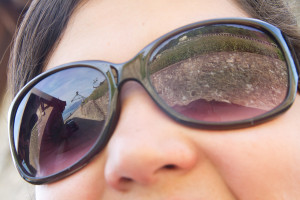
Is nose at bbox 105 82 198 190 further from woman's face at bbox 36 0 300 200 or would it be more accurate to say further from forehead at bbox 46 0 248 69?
forehead at bbox 46 0 248 69

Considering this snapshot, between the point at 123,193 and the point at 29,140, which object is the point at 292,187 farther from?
the point at 29,140

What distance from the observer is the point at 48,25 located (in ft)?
3.30

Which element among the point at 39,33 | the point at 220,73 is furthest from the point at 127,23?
the point at 39,33

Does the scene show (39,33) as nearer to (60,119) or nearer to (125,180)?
(60,119)

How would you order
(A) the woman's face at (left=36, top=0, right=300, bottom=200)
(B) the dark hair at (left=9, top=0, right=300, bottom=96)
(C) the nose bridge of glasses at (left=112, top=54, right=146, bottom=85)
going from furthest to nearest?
(B) the dark hair at (left=9, top=0, right=300, bottom=96), (C) the nose bridge of glasses at (left=112, top=54, right=146, bottom=85), (A) the woman's face at (left=36, top=0, right=300, bottom=200)

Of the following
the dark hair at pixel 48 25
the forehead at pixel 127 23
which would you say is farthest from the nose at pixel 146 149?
the dark hair at pixel 48 25

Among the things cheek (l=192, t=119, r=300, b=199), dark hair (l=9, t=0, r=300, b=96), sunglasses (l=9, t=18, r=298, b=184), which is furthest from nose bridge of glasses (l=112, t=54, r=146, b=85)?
dark hair (l=9, t=0, r=300, b=96)

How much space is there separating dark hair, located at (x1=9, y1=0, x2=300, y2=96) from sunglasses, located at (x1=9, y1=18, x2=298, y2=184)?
260 mm

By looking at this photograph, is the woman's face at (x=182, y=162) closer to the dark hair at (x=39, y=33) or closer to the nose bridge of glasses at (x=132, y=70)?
the nose bridge of glasses at (x=132, y=70)

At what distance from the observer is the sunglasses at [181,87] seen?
2.06ft

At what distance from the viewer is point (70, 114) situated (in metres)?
0.74

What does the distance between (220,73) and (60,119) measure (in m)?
0.43

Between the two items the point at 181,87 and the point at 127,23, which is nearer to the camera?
the point at 181,87

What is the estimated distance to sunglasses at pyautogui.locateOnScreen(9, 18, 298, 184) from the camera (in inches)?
24.8
